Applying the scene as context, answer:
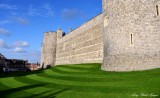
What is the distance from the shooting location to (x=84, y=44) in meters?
41.3

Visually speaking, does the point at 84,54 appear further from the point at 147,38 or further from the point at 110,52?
the point at 147,38

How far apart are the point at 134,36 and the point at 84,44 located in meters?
21.1

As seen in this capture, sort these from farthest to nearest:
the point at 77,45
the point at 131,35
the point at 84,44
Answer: the point at 77,45 → the point at 84,44 → the point at 131,35

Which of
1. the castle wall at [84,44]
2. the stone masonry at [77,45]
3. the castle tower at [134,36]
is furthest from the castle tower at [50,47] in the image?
the castle tower at [134,36]

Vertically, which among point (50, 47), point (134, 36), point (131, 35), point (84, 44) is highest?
point (50, 47)

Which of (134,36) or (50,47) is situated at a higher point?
Answer: (50,47)

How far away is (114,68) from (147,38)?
12.2 ft

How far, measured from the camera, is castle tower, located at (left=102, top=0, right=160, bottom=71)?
19.7 meters

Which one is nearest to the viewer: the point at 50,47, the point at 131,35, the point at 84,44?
the point at 131,35

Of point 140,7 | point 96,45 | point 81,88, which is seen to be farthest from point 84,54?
point 81,88

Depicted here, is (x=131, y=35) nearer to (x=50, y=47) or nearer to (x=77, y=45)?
(x=77, y=45)

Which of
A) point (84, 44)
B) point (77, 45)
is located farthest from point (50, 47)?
point (84, 44)

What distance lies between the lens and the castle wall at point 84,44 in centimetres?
3472

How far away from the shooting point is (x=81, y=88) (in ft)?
49.4
